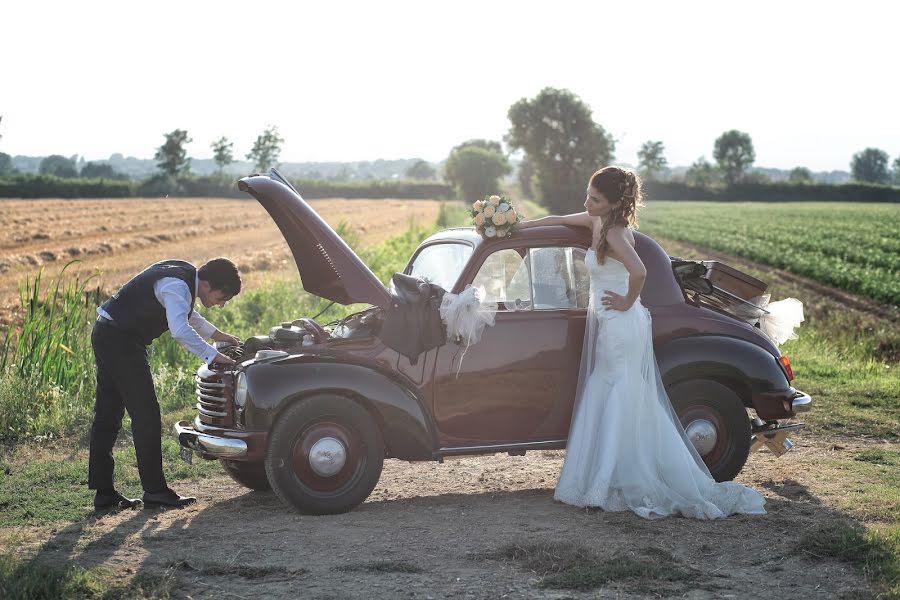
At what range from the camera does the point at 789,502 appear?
23.4ft

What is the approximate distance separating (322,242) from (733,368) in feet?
9.96

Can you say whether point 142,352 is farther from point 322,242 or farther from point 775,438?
point 775,438

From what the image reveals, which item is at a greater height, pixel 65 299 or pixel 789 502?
pixel 65 299

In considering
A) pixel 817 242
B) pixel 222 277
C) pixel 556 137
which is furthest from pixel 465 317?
pixel 556 137

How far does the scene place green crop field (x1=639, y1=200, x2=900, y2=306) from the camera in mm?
28516

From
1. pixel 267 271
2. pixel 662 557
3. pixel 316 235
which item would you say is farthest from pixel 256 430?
pixel 267 271

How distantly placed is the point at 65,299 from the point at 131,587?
695 centimetres

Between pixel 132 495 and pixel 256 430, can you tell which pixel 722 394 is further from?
pixel 132 495

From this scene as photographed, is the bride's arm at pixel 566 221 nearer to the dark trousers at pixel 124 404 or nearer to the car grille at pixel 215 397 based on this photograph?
the car grille at pixel 215 397

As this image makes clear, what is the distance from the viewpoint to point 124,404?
7223 mm

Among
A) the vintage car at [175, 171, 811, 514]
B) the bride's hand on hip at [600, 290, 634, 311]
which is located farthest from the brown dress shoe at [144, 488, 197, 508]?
the bride's hand on hip at [600, 290, 634, 311]

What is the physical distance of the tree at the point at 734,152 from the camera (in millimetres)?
189125

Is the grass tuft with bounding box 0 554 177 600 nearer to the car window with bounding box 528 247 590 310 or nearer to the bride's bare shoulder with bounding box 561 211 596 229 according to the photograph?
the car window with bounding box 528 247 590 310

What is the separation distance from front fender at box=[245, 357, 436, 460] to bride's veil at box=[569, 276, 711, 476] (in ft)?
3.57
